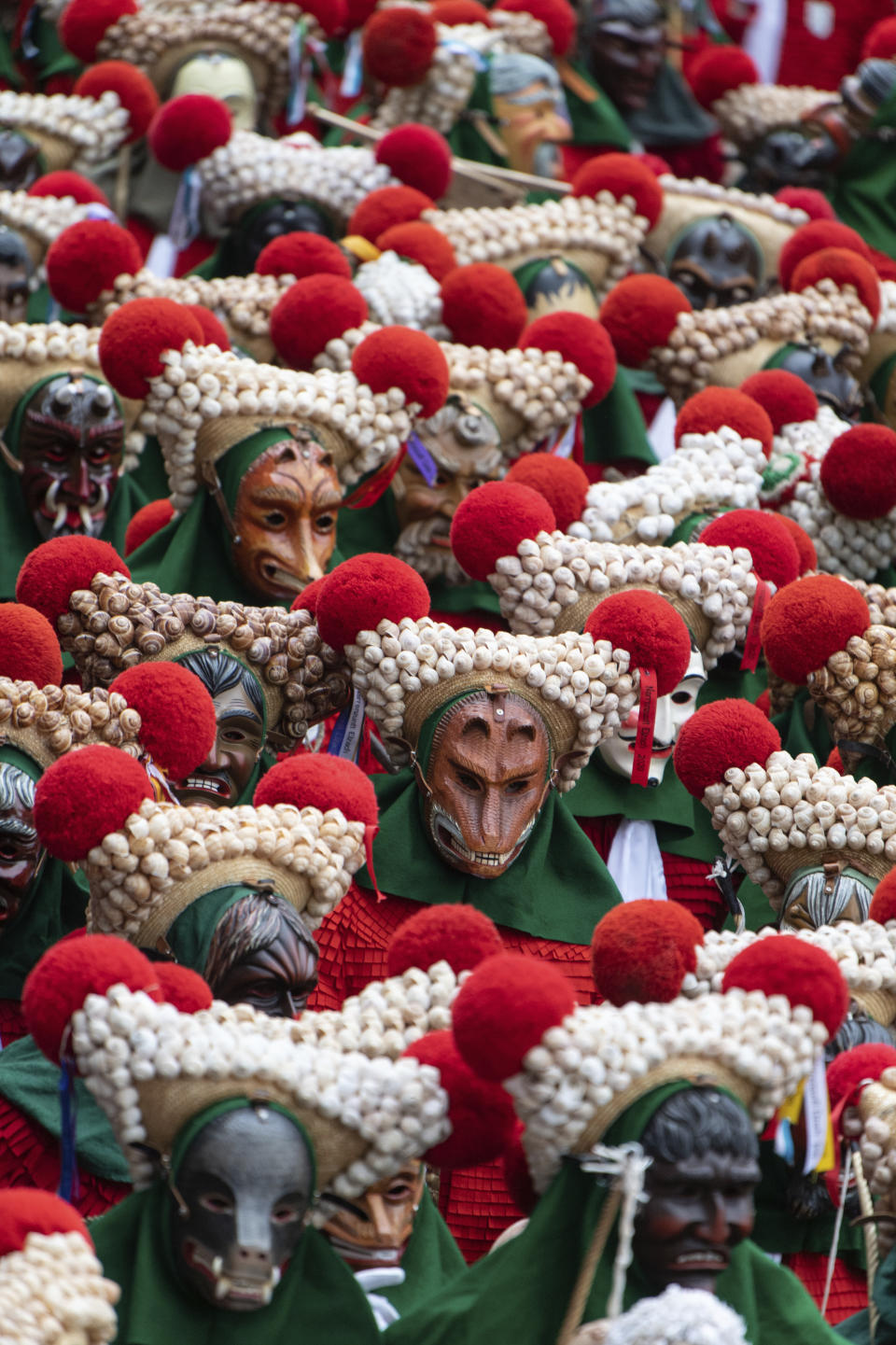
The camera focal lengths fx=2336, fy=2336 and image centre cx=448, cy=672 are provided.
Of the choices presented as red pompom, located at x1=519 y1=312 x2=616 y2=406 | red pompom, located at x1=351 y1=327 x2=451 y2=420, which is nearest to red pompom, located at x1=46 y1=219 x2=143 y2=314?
red pompom, located at x1=351 y1=327 x2=451 y2=420

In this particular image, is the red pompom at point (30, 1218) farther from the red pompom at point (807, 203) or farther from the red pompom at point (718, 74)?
the red pompom at point (718, 74)

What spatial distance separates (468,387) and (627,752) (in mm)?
1522

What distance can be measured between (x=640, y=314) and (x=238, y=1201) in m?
4.54

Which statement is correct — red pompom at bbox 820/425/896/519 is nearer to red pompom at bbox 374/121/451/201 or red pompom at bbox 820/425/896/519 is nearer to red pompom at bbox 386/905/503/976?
red pompom at bbox 374/121/451/201

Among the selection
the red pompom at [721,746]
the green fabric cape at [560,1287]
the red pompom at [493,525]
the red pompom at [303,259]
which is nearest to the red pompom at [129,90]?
the red pompom at [303,259]

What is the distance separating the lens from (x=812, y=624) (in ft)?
19.2

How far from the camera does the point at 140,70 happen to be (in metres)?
9.32

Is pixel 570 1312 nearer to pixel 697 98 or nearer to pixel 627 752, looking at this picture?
pixel 627 752

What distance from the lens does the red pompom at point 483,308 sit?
754 cm

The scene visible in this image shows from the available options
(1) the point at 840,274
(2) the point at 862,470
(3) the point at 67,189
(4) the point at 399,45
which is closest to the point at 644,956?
(2) the point at 862,470

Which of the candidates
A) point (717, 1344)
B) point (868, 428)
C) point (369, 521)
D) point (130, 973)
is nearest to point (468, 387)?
point (369, 521)

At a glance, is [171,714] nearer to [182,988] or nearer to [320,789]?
[320,789]

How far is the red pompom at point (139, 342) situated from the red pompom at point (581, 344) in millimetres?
1252

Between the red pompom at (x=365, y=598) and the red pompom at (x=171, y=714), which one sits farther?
Answer: the red pompom at (x=365, y=598)
